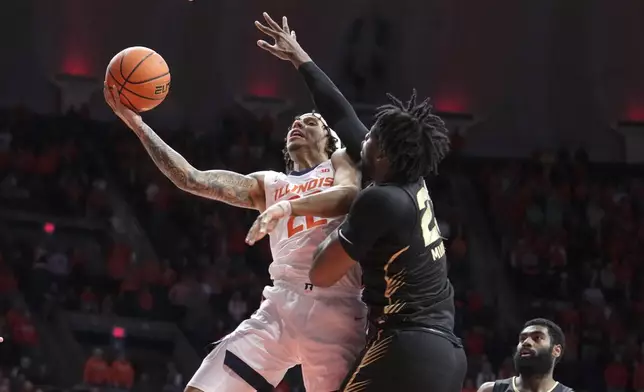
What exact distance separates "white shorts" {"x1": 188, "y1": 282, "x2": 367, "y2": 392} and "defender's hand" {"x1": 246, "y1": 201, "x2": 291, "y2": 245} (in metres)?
0.52

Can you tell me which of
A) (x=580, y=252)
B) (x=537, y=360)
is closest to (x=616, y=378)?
(x=580, y=252)

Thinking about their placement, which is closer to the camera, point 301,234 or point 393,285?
point 393,285

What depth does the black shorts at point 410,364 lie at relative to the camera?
348cm

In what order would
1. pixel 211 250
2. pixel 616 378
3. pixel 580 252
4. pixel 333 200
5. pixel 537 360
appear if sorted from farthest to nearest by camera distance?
pixel 580 252
pixel 211 250
pixel 616 378
pixel 537 360
pixel 333 200

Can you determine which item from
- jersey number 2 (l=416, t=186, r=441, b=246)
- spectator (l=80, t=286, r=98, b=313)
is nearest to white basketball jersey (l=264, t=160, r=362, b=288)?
jersey number 2 (l=416, t=186, r=441, b=246)

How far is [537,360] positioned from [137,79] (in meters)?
2.65

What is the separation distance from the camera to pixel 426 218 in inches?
144

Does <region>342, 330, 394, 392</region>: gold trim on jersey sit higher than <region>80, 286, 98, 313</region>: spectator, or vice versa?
<region>342, 330, 394, 392</region>: gold trim on jersey

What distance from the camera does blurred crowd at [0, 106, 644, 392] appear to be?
32.2 feet

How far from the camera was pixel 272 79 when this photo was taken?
14359 mm

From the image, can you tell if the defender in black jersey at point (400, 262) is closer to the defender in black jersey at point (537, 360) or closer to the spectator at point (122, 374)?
the defender in black jersey at point (537, 360)

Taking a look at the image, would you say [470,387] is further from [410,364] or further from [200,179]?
[410,364]

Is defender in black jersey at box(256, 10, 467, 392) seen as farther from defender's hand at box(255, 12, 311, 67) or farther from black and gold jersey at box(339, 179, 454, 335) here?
defender's hand at box(255, 12, 311, 67)

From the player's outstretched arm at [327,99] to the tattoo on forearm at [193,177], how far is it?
1.80ft
